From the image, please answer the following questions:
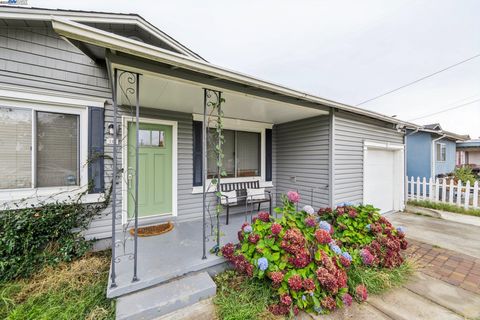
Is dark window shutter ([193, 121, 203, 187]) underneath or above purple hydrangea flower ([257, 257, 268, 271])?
above

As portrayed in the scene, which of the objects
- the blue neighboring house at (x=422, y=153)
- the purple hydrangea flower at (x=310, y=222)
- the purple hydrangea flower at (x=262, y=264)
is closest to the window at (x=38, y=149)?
the purple hydrangea flower at (x=262, y=264)

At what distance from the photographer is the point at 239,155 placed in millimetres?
4766

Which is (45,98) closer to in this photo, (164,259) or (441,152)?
(164,259)

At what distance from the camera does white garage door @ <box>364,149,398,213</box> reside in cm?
506

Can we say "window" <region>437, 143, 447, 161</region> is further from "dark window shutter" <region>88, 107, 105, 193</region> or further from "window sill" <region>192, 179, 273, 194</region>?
"dark window shutter" <region>88, 107, 105, 193</region>

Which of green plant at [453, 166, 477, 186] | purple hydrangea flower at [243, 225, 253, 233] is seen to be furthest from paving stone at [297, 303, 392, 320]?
green plant at [453, 166, 477, 186]

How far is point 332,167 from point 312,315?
2.82m

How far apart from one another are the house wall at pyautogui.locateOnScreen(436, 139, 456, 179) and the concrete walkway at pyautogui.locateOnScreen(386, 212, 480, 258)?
23.6 ft

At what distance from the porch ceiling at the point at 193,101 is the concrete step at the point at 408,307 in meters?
2.99

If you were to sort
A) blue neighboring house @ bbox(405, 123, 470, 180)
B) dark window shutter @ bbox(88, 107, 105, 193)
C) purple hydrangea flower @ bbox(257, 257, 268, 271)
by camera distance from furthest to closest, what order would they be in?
1. blue neighboring house @ bbox(405, 123, 470, 180)
2. dark window shutter @ bbox(88, 107, 105, 193)
3. purple hydrangea flower @ bbox(257, 257, 268, 271)

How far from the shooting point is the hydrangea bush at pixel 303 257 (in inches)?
75.5

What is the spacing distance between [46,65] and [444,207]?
9802mm

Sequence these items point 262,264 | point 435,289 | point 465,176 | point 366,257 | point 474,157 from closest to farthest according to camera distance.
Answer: point 262,264, point 435,289, point 366,257, point 465,176, point 474,157

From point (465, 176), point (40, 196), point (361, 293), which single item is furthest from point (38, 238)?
point (465, 176)
